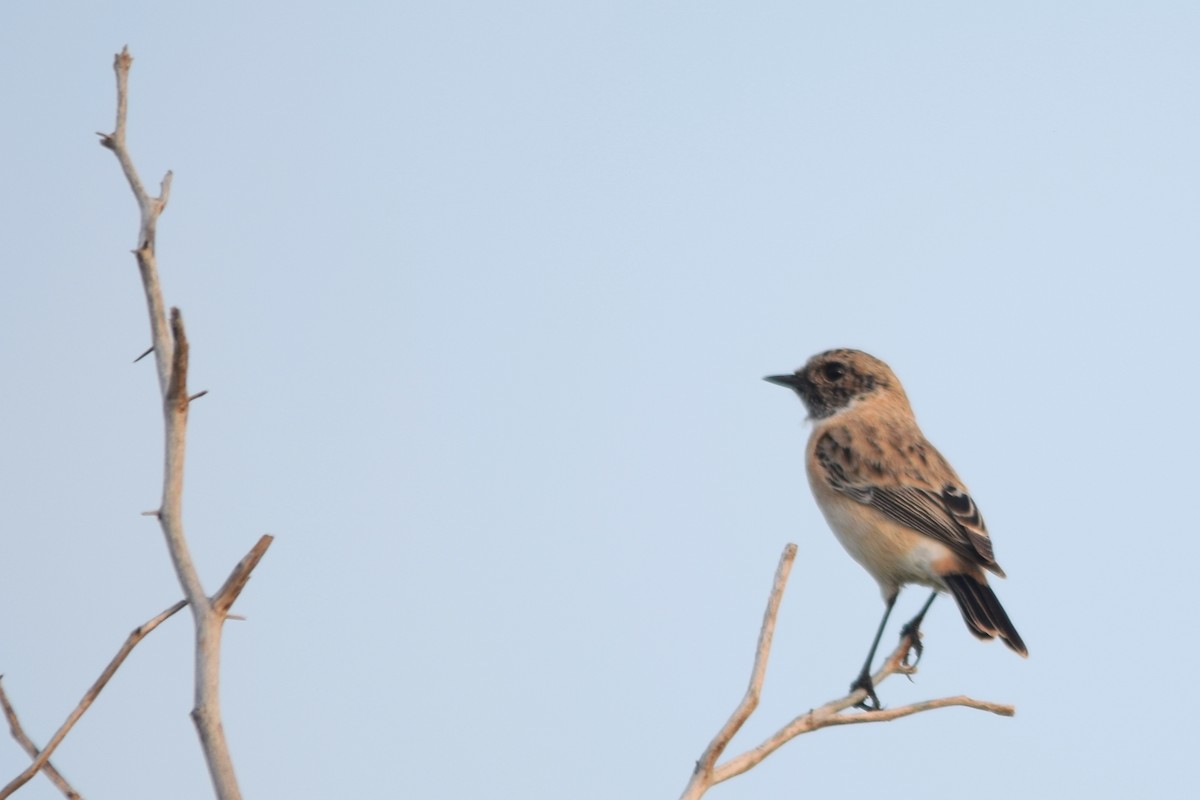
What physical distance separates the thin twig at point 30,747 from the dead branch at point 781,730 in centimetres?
132

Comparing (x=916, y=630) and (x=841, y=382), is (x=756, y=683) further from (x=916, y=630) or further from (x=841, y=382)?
(x=841, y=382)

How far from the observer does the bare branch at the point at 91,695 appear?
9.57 ft

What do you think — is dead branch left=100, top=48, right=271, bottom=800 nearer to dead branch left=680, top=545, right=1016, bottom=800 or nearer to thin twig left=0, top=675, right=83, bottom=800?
thin twig left=0, top=675, right=83, bottom=800

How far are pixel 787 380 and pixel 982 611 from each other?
2528mm

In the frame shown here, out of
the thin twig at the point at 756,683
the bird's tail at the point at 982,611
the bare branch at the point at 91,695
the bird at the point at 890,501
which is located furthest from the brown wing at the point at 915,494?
the bare branch at the point at 91,695

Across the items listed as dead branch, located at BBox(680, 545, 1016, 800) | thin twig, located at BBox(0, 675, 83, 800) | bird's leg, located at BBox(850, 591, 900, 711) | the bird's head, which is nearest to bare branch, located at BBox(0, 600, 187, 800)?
thin twig, located at BBox(0, 675, 83, 800)

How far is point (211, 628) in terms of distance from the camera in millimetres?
2854

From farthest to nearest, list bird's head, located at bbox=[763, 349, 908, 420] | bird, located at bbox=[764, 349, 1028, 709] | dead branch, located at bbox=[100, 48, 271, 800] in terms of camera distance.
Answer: bird's head, located at bbox=[763, 349, 908, 420]
bird, located at bbox=[764, 349, 1028, 709]
dead branch, located at bbox=[100, 48, 271, 800]

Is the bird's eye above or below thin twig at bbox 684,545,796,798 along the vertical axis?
above

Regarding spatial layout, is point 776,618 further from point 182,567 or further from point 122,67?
point 122,67

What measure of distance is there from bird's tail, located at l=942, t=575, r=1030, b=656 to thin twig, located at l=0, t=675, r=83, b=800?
15.0 ft

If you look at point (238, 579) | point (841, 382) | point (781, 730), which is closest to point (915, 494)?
point (841, 382)

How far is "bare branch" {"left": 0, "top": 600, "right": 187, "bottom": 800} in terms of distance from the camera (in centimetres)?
292

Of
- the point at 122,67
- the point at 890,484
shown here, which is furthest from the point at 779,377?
the point at 122,67
